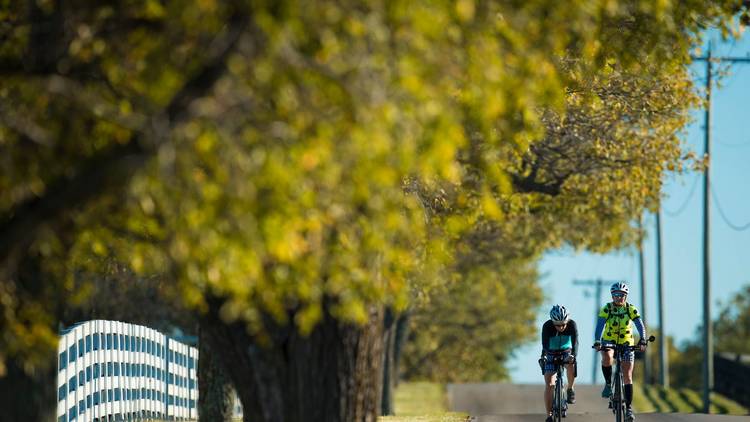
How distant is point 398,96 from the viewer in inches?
323

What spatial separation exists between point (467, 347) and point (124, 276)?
25616mm

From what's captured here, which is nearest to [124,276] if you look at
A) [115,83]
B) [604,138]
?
[604,138]

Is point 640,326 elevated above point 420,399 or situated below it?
above

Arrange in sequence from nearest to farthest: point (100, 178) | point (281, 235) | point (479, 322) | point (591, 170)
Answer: point (281, 235)
point (100, 178)
point (591, 170)
point (479, 322)

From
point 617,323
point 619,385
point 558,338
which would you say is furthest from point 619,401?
point 558,338

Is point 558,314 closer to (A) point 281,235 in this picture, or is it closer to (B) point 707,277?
(A) point 281,235

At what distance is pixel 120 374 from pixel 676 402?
2327 cm

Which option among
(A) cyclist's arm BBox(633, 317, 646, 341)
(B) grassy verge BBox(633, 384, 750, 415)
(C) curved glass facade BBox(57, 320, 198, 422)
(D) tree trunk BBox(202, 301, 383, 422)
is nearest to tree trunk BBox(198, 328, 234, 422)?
(C) curved glass facade BBox(57, 320, 198, 422)

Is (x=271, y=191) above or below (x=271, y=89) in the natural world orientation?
below

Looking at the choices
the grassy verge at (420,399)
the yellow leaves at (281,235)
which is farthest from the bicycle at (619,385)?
the grassy verge at (420,399)

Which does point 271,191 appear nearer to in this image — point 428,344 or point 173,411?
point 173,411

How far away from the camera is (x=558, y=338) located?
1834 centimetres

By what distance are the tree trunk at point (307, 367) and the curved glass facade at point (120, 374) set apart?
6.46 meters

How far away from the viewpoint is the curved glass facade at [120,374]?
19.0 metres
